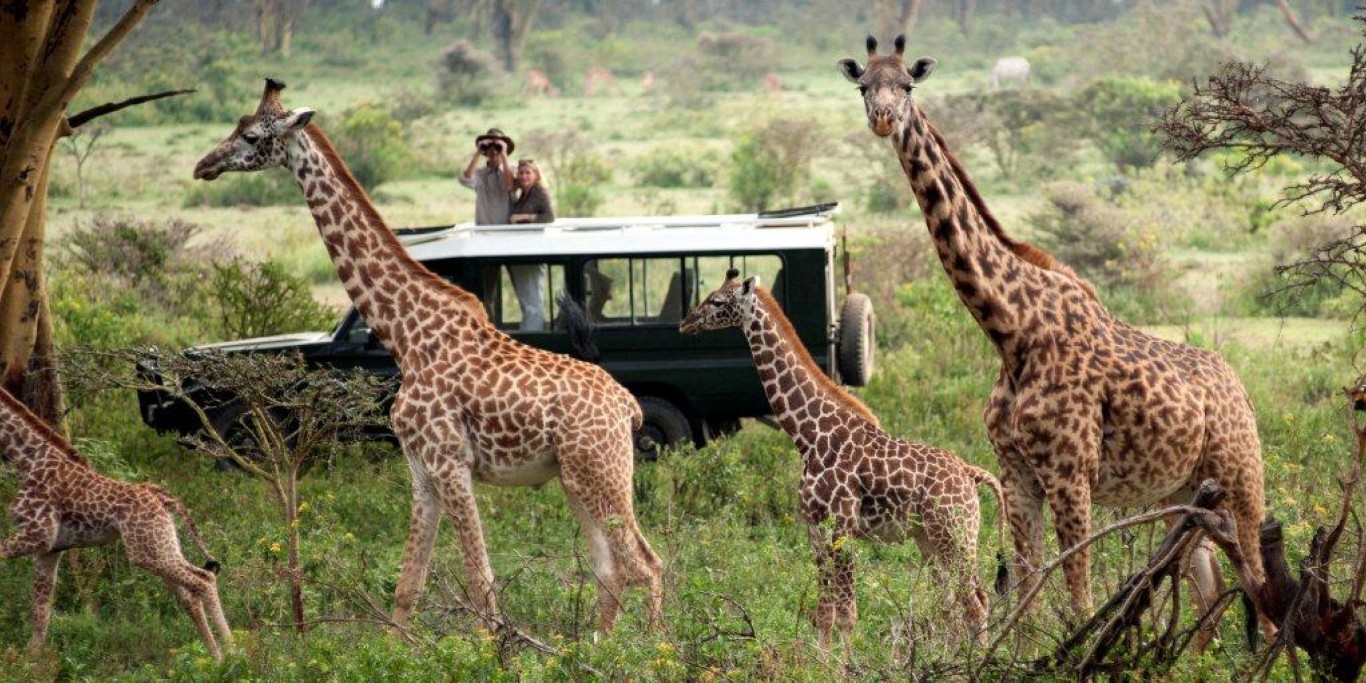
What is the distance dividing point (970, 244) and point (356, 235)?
10.2 feet

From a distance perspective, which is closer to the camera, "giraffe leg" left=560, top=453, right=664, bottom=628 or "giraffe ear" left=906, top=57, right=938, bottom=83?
"giraffe ear" left=906, top=57, right=938, bottom=83

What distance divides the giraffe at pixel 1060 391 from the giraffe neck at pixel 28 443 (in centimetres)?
433

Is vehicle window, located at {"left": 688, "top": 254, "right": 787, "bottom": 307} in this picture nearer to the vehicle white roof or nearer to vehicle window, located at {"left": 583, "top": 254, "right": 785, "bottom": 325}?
vehicle window, located at {"left": 583, "top": 254, "right": 785, "bottom": 325}

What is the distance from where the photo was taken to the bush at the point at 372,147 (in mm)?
29828

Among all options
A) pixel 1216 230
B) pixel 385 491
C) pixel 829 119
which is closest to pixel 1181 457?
pixel 385 491

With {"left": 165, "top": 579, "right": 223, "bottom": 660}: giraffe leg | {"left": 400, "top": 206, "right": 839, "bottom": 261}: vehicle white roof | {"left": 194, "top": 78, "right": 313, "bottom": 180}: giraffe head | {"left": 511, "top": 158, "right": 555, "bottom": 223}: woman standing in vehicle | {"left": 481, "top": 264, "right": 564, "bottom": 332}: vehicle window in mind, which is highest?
{"left": 194, "top": 78, "right": 313, "bottom": 180}: giraffe head

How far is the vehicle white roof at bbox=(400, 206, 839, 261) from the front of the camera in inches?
493

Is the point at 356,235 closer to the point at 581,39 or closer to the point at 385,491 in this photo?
the point at 385,491

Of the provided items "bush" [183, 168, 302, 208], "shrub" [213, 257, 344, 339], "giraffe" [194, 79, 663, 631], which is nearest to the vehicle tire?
"giraffe" [194, 79, 663, 631]

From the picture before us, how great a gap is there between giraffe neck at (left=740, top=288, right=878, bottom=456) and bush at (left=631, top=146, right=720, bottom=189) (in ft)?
68.3

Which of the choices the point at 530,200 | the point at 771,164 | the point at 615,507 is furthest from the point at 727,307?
the point at 771,164

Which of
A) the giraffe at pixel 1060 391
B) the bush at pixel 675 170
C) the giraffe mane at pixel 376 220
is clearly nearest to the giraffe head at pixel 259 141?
the giraffe mane at pixel 376 220

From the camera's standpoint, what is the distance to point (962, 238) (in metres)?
7.32

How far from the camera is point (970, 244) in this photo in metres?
7.36
